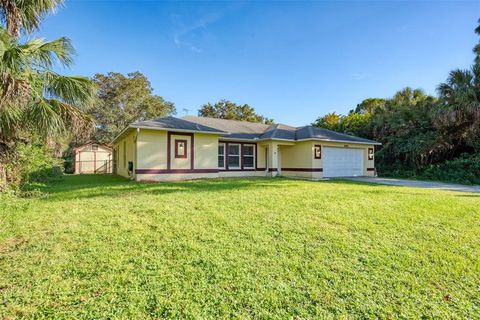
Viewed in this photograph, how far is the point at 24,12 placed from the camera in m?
6.93

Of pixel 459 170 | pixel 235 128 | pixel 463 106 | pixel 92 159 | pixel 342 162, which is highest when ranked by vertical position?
→ pixel 463 106

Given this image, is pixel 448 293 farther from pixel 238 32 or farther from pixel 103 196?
pixel 238 32

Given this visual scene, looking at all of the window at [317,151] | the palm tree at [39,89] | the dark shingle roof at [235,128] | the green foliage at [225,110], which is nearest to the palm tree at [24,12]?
the palm tree at [39,89]

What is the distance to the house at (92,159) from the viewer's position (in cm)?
2689

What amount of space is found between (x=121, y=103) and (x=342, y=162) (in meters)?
26.4

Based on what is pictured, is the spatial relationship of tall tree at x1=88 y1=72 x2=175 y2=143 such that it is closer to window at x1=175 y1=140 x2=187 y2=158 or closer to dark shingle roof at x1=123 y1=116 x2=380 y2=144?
dark shingle roof at x1=123 y1=116 x2=380 y2=144

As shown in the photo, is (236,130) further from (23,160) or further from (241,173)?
(23,160)

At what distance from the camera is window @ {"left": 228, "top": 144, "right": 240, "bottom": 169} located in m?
16.1

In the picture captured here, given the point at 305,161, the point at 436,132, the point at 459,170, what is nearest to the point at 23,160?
the point at 305,161

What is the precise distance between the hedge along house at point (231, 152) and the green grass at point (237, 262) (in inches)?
263

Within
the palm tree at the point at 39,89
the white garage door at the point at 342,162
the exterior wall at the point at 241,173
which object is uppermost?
the palm tree at the point at 39,89

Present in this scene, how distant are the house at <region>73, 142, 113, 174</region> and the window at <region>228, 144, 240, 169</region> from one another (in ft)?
56.7

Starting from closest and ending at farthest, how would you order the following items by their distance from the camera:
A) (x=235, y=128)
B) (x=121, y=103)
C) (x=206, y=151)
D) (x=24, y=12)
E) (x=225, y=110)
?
(x=24, y=12) < (x=206, y=151) < (x=235, y=128) < (x=121, y=103) < (x=225, y=110)

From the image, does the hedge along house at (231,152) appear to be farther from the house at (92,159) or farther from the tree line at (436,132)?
the house at (92,159)
